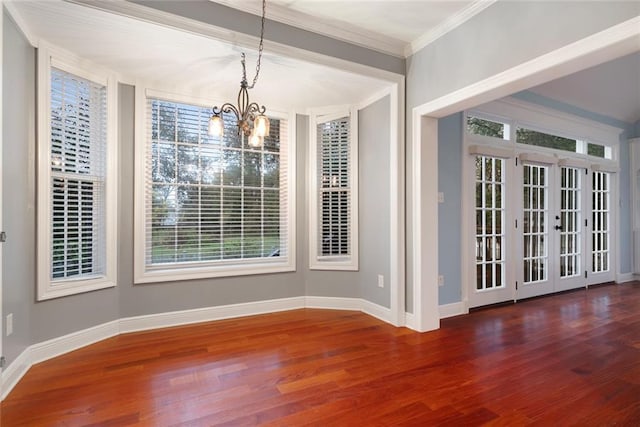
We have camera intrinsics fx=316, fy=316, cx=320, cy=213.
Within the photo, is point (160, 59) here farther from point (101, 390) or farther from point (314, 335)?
point (314, 335)

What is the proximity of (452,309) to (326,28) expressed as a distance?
323cm

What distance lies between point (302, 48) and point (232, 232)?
6.87 ft

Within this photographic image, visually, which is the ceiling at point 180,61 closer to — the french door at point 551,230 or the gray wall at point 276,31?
the gray wall at point 276,31

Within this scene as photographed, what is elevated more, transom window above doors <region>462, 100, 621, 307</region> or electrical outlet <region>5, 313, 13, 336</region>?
transom window above doors <region>462, 100, 621, 307</region>

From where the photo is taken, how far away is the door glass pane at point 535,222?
4.36m

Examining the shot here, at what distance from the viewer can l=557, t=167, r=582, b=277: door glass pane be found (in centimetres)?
478

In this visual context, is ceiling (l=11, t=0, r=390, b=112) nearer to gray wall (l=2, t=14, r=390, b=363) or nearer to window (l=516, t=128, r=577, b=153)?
gray wall (l=2, t=14, r=390, b=363)

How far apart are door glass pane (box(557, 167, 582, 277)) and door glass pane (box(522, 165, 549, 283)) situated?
0.43 m

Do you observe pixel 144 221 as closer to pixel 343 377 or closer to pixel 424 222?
pixel 343 377

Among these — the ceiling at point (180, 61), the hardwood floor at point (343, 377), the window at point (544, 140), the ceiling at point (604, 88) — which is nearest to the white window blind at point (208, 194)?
the ceiling at point (180, 61)

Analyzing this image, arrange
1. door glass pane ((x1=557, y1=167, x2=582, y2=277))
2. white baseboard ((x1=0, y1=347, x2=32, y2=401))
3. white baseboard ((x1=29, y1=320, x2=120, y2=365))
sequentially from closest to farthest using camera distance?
white baseboard ((x1=0, y1=347, x2=32, y2=401))
white baseboard ((x1=29, y1=320, x2=120, y2=365))
door glass pane ((x1=557, y1=167, x2=582, y2=277))

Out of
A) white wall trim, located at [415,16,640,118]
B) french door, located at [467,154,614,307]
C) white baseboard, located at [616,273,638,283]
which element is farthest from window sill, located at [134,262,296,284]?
white baseboard, located at [616,273,638,283]

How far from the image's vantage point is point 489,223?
4.00m

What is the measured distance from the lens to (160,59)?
9.07 feet
